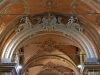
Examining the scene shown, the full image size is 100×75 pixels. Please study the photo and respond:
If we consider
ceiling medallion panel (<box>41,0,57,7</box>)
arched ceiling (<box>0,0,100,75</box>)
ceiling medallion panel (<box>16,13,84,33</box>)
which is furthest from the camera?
ceiling medallion panel (<box>16,13,84,33</box>)

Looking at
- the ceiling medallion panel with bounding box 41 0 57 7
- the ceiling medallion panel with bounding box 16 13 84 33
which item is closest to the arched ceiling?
the ceiling medallion panel with bounding box 41 0 57 7

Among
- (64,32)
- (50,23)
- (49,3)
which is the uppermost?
(49,3)

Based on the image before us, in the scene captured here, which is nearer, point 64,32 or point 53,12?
point 53,12

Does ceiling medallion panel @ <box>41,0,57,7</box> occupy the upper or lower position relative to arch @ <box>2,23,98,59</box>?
upper

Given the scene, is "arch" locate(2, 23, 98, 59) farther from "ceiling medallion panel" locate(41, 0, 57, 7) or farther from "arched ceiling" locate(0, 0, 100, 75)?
"ceiling medallion panel" locate(41, 0, 57, 7)

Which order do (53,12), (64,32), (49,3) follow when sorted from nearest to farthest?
(49,3), (53,12), (64,32)

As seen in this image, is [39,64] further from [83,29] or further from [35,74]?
[83,29]

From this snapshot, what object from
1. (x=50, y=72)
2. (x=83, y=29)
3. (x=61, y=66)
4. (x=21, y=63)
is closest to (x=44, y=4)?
(x=83, y=29)

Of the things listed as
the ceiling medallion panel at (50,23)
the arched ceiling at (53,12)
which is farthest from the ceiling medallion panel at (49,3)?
the ceiling medallion panel at (50,23)

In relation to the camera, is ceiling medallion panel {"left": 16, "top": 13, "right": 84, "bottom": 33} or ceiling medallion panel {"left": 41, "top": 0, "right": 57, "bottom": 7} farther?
ceiling medallion panel {"left": 16, "top": 13, "right": 84, "bottom": 33}

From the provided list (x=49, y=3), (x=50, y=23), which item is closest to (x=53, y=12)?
(x=50, y=23)

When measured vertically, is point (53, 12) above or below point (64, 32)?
above

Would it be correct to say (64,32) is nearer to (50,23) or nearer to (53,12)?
(50,23)

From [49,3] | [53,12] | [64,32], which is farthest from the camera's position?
[64,32]
